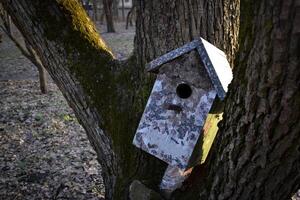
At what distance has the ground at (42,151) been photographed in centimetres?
416

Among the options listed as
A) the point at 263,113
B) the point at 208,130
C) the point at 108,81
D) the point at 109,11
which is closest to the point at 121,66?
the point at 108,81

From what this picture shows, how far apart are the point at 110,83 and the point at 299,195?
3051 mm

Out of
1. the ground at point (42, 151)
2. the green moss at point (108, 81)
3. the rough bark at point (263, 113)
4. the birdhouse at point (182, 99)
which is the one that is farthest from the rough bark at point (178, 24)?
the ground at point (42, 151)

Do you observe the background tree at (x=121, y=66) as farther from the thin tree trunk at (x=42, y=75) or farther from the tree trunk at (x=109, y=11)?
the tree trunk at (x=109, y=11)

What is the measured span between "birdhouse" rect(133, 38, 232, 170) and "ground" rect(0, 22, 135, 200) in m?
2.28

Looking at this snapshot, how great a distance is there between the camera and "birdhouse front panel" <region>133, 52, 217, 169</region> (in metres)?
1.97

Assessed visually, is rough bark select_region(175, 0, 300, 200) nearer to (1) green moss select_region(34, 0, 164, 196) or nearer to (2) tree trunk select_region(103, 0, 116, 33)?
(1) green moss select_region(34, 0, 164, 196)

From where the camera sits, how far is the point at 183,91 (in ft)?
6.94

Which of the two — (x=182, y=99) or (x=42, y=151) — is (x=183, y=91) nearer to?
(x=182, y=99)

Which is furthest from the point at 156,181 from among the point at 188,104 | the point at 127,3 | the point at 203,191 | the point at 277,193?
the point at 127,3

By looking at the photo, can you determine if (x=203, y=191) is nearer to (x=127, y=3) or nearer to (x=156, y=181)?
(x=156, y=181)

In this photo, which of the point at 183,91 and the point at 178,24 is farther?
the point at 178,24

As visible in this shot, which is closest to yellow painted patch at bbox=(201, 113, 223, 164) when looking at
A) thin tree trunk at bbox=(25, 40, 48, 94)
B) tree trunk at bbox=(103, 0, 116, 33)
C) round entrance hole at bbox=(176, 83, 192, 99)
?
round entrance hole at bbox=(176, 83, 192, 99)

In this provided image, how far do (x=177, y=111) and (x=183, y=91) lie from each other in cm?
14
